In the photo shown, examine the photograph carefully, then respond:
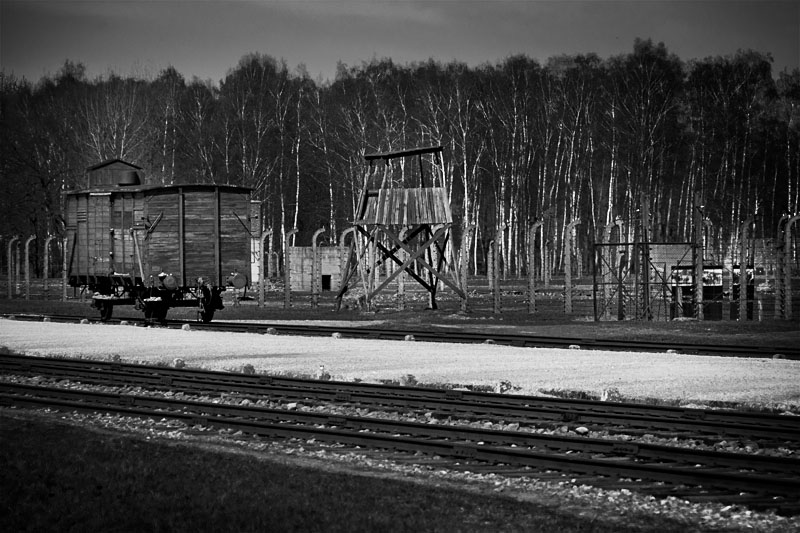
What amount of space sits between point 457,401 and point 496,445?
2.74 m

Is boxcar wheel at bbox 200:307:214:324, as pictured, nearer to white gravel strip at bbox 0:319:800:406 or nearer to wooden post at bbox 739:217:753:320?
white gravel strip at bbox 0:319:800:406

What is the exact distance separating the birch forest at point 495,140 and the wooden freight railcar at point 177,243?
850 inches

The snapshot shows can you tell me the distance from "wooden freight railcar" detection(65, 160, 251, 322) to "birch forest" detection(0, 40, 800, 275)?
2158cm

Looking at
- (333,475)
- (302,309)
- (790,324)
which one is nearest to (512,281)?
(302,309)

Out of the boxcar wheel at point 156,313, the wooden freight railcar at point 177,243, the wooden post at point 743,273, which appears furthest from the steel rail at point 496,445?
the wooden post at point 743,273

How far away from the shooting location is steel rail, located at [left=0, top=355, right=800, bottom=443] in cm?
1178

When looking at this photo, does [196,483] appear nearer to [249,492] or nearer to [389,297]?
[249,492]

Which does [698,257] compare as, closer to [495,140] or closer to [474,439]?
[474,439]

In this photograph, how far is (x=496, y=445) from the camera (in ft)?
35.9

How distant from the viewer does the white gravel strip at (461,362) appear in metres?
15.3

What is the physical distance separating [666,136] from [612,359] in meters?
38.8

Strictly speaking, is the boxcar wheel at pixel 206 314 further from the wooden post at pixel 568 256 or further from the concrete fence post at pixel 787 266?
the concrete fence post at pixel 787 266

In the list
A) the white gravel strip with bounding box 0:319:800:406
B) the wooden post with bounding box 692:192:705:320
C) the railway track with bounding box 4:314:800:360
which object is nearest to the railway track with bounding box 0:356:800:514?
the white gravel strip with bounding box 0:319:800:406

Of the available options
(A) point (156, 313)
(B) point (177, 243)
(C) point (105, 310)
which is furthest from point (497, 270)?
(C) point (105, 310)
